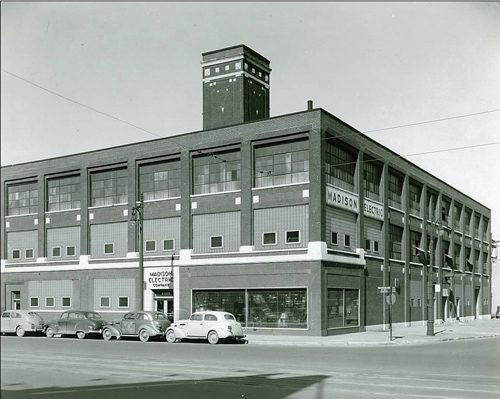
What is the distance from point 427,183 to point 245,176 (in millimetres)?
23595

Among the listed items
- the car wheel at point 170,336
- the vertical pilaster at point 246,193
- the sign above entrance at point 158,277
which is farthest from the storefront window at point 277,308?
the car wheel at point 170,336

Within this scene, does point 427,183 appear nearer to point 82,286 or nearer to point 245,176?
point 245,176

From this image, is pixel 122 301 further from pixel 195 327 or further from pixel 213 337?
pixel 213 337

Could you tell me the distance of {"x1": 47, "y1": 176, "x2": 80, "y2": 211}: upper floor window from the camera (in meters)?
34.6

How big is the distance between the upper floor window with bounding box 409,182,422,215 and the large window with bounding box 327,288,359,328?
15.5 meters

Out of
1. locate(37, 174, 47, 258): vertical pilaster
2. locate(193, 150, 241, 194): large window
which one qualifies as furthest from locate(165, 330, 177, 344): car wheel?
locate(193, 150, 241, 194): large window

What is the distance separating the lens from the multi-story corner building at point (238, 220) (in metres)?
34.2

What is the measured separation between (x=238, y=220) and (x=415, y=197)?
21505 mm

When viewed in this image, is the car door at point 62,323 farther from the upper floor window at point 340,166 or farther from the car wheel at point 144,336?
the upper floor window at point 340,166

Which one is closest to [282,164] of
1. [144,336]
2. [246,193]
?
[246,193]

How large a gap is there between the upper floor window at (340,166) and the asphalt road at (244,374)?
51.6 feet

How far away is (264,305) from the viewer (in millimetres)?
35094

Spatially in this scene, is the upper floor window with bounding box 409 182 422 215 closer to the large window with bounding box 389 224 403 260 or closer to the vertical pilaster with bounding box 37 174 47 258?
the large window with bounding box 389 224 403 260

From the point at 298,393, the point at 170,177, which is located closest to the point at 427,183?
the point at 170,177
